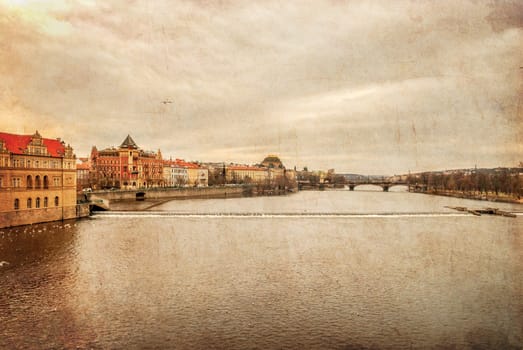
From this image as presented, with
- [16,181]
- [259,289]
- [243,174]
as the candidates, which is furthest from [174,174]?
[259,289]

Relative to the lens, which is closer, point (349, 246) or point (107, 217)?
point (349, 246)

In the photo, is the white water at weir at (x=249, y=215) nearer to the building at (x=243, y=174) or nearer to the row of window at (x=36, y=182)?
the row of window at (x=36, y=182)

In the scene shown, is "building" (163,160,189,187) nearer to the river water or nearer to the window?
the window

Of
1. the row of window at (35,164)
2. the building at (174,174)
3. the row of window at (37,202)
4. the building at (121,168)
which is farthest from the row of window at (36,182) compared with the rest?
the building at (174,174)

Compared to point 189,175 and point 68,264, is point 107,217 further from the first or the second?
point 189,175

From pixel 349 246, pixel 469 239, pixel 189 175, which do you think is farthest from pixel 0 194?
pixel 189 175

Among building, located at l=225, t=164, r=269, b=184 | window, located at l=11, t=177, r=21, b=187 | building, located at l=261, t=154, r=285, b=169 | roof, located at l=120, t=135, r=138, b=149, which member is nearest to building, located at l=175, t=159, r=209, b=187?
building, located at l=225, t=164, r=269, b=184
